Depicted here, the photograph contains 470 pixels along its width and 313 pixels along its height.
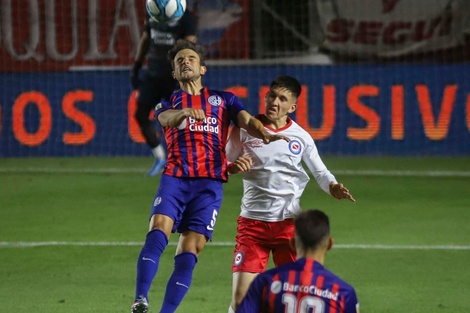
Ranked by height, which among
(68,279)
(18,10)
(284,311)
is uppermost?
(18,10)

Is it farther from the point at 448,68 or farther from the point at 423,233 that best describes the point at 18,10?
the point at 423,233

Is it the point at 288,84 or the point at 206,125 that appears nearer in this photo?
the point at 288,84

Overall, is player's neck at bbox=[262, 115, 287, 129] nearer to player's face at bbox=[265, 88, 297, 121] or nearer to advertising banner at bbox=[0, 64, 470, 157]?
player's face at bbox=[265, 88, 297, 121]

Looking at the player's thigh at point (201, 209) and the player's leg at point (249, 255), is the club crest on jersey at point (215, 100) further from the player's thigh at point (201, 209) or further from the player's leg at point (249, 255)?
the player's leg at point (249, 255)

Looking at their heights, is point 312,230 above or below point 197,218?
above

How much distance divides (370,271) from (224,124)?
2.16 metres

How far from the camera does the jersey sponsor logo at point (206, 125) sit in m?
6.86

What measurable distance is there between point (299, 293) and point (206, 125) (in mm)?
2872

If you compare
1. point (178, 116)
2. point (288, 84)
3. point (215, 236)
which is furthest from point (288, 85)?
point (215, 236)

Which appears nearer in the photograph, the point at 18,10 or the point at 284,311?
the point at 284,311

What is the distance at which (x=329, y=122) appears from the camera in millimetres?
15578

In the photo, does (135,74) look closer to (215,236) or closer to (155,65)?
(155,65)

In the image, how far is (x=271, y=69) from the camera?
1591 cm

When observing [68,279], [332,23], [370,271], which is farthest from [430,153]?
[68,279]
